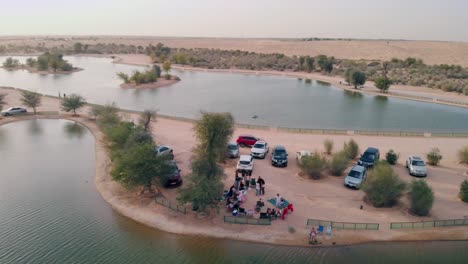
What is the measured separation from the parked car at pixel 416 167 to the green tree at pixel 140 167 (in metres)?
20.0

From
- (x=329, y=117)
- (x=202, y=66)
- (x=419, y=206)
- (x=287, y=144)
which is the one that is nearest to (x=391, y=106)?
(x=329, y=117)

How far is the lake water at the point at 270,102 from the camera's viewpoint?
166ft

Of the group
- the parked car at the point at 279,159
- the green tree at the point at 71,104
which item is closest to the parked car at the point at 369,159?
the parked car at the point at 279,159

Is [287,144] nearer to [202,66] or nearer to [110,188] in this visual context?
[110,188]

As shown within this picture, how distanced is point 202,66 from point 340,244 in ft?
337

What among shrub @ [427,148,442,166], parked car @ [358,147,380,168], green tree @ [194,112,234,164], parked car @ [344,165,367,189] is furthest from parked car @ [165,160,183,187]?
shrub @ [427,148,442,166]

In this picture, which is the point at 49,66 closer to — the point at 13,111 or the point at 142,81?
the point at 142,81

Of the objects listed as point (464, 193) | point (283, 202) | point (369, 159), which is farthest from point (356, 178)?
point (464, 193)

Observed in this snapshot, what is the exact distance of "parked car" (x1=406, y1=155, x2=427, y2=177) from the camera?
2892cm

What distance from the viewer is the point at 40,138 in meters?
40.2

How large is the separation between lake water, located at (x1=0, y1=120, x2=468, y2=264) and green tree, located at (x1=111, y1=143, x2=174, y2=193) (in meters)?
2.43

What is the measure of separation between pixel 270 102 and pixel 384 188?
136 feet

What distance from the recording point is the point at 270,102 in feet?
210

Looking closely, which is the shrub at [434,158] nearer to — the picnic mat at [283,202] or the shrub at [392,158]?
A: the shrub at [392,158]
